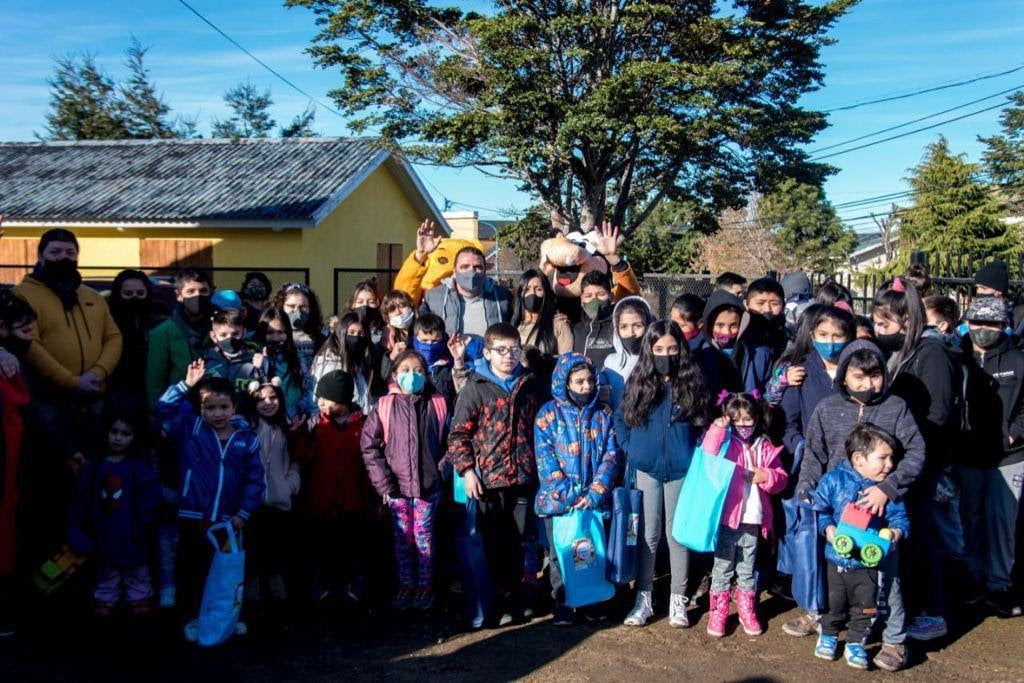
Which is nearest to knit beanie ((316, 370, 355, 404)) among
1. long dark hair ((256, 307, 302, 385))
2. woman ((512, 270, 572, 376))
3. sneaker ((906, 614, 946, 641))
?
long dark hair ((256, 307, 302, 385))

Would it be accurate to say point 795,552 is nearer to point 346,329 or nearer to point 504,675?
point 504,675

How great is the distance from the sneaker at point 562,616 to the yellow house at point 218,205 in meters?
11.7

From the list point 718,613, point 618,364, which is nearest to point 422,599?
point 718,613

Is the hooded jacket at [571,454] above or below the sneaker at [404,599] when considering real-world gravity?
above

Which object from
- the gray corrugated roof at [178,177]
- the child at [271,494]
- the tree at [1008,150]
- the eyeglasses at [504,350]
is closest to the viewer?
the eyeglasses at [504,350]

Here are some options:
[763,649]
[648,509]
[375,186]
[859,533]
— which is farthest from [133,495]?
[375,186]

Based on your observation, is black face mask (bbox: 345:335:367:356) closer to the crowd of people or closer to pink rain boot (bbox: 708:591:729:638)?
the crowd of people

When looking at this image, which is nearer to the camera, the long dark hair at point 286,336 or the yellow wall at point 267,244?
the long dark hair at point 286,336

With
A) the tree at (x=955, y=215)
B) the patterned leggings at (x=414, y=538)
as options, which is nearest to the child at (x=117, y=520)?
the patterned leggings at (x=414, y=538)

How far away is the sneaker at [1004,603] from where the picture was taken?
17.5 feet

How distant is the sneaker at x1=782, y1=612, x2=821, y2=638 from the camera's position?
4965 millimetres

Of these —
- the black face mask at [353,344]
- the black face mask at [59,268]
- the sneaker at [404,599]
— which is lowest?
the sneaker at [404,599]

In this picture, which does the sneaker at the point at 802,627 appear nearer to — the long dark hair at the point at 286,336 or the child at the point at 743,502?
the child at the point at 743,502

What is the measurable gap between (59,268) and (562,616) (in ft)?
12.3
